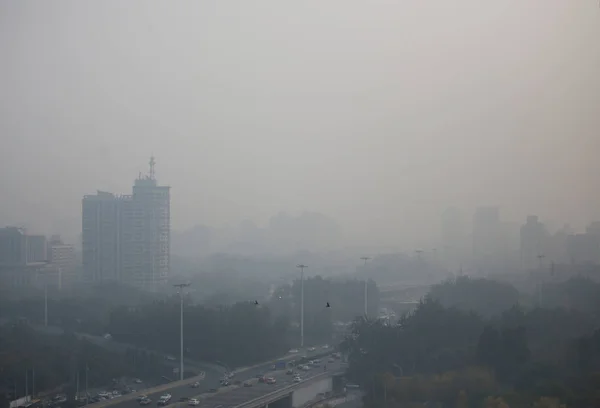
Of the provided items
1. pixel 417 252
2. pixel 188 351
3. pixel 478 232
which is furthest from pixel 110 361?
pixel 417 252

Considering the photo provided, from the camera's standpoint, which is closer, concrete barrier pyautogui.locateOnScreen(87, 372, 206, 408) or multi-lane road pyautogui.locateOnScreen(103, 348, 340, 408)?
concrete barrier pyautogui.locateOnScreen(87, 372, 206, 408)

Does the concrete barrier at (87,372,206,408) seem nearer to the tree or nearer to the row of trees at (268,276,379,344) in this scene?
the row of trees at (268,276,379,344)

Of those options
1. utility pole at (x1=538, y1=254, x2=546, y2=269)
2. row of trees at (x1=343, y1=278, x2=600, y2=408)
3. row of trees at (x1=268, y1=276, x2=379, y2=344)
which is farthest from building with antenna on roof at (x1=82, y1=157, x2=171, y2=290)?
row of trees at (x1=343, y1=278, x2=600, y2=408)

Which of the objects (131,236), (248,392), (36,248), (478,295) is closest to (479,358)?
(248,392)

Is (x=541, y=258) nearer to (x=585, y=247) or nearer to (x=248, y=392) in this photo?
(x=585, y=247)

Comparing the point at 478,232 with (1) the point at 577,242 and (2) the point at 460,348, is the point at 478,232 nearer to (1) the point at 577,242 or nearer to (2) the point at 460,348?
(1) the point at 577,242

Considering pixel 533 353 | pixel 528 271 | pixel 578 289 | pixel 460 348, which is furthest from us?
pixel 528 271

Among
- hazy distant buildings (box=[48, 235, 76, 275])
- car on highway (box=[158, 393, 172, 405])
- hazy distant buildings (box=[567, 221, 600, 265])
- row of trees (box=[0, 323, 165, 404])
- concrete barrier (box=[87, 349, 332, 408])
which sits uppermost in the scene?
hazy distant buildings (box=[567, 221, 600, 265])

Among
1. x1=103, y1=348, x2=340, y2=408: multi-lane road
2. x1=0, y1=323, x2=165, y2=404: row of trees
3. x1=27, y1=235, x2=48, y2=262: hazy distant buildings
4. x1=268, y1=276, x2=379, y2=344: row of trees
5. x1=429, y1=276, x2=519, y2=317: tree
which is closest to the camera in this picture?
x1=0, y1=323, x2=165, y2=404: row of trees
